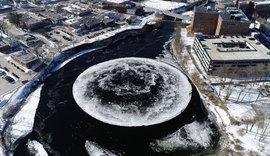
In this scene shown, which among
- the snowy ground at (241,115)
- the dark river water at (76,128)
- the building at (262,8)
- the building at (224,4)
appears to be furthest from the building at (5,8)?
the building at (262,8)

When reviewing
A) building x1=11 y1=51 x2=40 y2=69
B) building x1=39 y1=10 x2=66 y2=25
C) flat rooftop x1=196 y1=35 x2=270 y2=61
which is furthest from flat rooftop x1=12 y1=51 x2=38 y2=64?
flat rooftop x1=196 y1=35 x2=270 y2=61

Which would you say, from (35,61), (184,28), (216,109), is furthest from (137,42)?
(216,109)

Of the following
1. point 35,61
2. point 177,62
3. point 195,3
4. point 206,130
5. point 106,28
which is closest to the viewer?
point 206,130

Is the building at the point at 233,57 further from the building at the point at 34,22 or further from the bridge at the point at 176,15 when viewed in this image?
the building at the point at 34,22

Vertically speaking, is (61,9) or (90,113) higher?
(61,9)

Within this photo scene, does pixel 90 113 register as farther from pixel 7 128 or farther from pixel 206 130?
pixel 206 130

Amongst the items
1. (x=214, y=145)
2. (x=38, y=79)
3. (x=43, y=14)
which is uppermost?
(x=43, y=14)

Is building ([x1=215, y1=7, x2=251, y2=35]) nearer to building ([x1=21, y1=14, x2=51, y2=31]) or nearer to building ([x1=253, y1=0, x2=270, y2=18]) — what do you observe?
building ([x1=253, y1=0, x2=270, y2=18])
